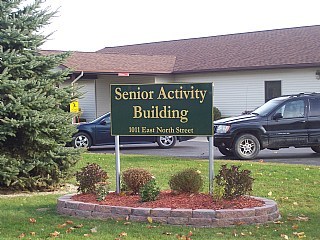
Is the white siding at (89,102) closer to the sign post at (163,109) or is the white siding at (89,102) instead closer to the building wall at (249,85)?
the building wall at (249,85)

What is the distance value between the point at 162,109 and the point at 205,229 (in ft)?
7.16

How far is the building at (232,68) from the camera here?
1155 inches

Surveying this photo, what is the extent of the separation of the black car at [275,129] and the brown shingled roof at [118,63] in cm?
1462

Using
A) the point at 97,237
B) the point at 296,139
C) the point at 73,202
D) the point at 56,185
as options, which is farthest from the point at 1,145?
the point at 296,139

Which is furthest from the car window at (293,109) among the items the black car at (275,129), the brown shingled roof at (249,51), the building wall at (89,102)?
the building wall at (89,102)

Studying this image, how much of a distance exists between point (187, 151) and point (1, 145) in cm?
940

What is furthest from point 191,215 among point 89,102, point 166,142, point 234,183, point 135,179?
point 89,102

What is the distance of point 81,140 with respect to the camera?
19.6 metres

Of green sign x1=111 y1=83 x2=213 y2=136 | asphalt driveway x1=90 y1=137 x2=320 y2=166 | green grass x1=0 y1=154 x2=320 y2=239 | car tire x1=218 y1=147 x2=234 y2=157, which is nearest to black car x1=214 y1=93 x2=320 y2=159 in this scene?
car tire x1=218 y1=147 x2=234 y2=157

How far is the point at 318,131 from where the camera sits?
1617 centimetres

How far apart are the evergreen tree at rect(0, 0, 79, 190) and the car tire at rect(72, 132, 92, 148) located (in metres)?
8.32

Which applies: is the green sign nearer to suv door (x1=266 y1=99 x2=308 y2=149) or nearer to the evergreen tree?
the evergreen tree

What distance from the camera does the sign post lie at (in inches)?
340

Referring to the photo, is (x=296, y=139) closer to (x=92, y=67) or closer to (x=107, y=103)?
(x=92, y=67)
